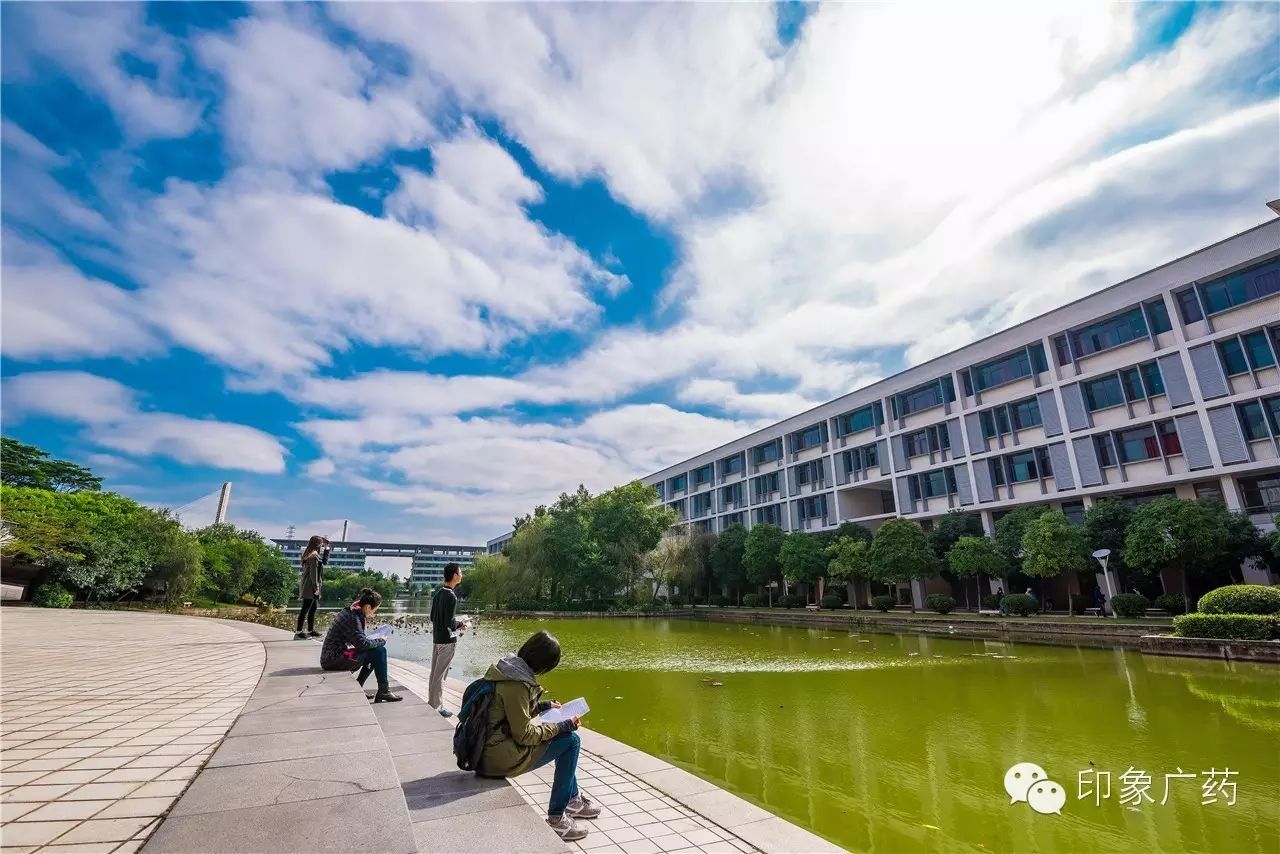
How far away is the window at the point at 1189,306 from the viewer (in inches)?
886

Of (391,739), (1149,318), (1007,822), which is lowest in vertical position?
(1007,822)

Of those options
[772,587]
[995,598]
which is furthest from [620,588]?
[995,598]

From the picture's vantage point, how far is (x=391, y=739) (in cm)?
432

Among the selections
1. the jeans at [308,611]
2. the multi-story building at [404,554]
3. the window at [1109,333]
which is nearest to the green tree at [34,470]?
the jeans at [308,611]

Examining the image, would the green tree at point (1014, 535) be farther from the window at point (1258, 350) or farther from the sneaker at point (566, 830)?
the sneaker at point (566, 830)

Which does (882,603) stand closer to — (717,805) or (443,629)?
(443,629)

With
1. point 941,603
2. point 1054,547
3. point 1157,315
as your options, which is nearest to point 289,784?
point 1054,547

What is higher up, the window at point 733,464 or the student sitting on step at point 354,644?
the window at point 733,464

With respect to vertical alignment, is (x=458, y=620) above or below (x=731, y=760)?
above

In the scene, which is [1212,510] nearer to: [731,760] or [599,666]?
[599,666]

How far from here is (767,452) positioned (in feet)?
151

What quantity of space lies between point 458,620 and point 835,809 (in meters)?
4.18

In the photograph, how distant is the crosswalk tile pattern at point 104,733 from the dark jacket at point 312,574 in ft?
3.77

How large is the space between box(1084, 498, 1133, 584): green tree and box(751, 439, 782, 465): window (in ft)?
77.0
